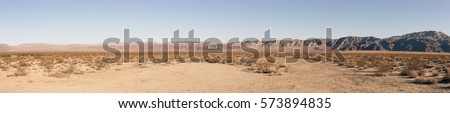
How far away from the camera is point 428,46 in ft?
518

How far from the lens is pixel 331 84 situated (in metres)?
16.8

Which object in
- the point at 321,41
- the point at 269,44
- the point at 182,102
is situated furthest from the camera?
the point at 269,44

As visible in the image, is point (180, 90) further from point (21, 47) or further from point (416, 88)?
point (21, 47)

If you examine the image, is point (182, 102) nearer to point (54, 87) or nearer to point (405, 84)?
point (54, 87)

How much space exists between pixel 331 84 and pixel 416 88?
3.41 metres

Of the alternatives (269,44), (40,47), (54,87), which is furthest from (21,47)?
(54,87)

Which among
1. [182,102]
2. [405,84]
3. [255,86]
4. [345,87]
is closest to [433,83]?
[405,84]

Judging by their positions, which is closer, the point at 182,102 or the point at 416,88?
the point at 182,102

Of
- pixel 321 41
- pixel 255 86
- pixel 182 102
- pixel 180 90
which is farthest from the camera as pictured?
pixel 321 41

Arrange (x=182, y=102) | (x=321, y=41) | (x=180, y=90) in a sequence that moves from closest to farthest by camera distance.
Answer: (x=182, y=102) < (x=180, y=90) < (x=321, y=41)

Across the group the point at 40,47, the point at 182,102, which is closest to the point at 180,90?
the point at 182,102

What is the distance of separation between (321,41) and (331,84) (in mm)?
162159

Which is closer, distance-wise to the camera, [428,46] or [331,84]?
[331,84]

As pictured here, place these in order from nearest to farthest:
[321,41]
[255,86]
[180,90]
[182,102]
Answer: [182,102]
[180,90]
[255,86]
[321,41]
